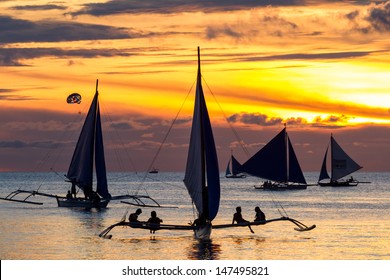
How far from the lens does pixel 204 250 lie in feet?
164

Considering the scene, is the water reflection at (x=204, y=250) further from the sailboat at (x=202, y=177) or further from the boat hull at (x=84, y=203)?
the boat hull at (x=84, y=203)

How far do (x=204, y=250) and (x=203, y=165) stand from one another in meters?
4.91

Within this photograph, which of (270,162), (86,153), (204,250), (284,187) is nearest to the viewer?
(204,250)

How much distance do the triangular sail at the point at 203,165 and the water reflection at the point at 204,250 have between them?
176 centimetres

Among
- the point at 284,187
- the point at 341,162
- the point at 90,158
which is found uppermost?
the point at 90,158

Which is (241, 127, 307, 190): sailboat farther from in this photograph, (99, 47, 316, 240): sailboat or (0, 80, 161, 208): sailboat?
(99, 47, 316, 240): sailboat

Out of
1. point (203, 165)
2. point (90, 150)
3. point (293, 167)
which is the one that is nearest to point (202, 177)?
point (203, 165)

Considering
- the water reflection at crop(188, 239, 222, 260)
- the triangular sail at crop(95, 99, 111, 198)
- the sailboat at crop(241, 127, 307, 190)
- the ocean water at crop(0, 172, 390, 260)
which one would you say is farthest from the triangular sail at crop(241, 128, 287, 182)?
the water reflection at crop(188, 239, 222, 260)

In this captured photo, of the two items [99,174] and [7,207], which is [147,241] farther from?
[7,207]

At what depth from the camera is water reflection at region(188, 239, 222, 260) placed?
4744 centimetres

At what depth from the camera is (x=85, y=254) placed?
49.9 m

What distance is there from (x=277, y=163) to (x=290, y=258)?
2319 inches

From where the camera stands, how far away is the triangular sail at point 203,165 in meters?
50.5

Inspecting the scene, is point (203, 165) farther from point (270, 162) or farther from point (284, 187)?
point (284, 187)
